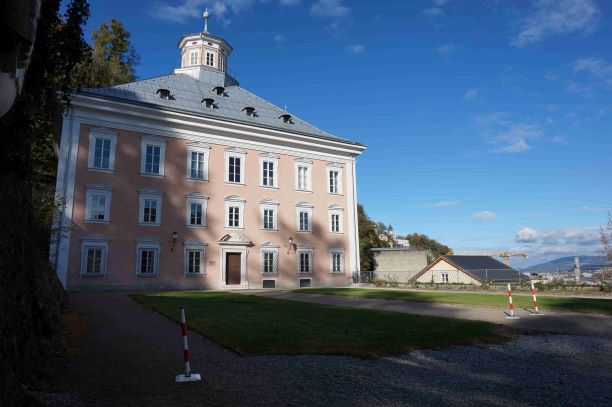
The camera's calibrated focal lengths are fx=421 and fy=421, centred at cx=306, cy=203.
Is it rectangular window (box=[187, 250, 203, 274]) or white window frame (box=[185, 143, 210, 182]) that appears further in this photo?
white window frame (box=[185, 143, 210, 182])

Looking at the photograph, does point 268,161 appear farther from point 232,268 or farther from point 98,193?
point 98,193

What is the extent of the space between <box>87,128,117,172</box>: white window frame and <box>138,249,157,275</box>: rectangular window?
18.3 feet

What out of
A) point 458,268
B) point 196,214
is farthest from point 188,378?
point 458,268

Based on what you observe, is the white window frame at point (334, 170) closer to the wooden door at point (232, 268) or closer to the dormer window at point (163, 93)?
the wooden door at point (232, 268)

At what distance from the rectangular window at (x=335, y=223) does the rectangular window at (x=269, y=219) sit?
5.43 metres

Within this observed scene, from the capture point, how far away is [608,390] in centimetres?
522

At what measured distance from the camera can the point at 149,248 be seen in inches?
1053

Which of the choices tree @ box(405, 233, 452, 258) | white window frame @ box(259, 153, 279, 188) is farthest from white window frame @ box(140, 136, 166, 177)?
tree @ box(405, 233, 452, 258)

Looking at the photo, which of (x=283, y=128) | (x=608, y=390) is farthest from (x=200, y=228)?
(x=608, y=390)

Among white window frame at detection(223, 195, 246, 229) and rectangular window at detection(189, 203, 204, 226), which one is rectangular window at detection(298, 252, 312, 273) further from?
rectangular window at detection(189, 203, 204, 226)

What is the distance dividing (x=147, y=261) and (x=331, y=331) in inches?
805

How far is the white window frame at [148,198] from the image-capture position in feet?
88.1

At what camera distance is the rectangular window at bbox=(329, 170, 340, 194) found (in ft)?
114

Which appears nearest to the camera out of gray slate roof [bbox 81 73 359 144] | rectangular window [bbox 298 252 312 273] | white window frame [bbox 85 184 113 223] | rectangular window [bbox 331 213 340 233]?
white window frame [bbox 85 184 113 223]
